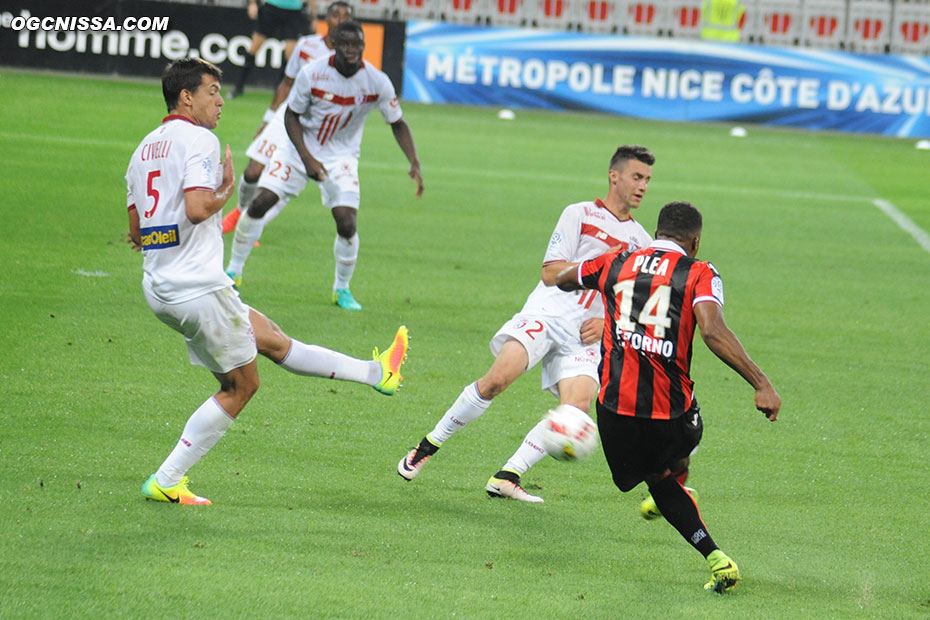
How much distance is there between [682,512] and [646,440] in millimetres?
345

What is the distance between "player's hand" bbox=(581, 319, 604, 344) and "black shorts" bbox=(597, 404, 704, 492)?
1.07 m

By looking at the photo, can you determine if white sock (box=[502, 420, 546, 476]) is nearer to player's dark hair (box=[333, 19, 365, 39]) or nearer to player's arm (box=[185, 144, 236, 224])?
player's arm (box=[185, 144, 236, 224])

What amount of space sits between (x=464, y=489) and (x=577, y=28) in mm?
23835

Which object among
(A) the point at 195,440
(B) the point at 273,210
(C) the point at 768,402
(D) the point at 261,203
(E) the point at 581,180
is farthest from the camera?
(E) the point at 581,180

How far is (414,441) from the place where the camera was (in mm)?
6949

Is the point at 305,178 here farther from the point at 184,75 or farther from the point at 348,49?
the point at 184,75

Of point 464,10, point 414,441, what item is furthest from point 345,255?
point 464,10

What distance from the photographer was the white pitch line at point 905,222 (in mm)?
15080

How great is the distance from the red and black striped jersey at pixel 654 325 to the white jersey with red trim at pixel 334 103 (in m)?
5.13

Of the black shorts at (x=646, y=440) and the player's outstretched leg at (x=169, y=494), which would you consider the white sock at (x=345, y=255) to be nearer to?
the player's outstretched leg at (x=169, y=494)

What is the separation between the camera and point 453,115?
79.8 feet

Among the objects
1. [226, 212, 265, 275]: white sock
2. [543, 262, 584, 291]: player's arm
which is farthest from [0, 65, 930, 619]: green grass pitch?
[543, 262, 584, 291]: player's arm

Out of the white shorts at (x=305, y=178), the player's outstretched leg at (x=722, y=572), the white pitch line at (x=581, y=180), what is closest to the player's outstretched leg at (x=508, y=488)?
the player's outstretched leg at (x=722, y=572)

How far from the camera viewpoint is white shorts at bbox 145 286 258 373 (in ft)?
18.0
